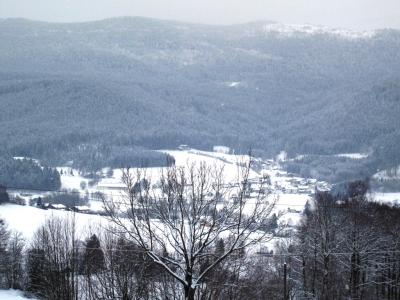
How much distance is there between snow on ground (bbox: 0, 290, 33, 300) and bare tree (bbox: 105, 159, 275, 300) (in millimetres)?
29269

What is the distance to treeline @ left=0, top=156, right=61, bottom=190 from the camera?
148575 millimetres

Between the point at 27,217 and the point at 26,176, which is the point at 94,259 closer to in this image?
the point at 27,217

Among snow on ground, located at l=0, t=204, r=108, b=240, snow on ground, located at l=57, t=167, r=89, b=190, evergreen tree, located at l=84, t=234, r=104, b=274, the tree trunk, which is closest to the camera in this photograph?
the tree trunk

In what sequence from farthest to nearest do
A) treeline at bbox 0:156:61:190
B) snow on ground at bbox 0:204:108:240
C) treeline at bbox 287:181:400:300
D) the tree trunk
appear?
treeline at bbox 0:156:61:190, snow on ground at bbox 0:204:108:240, treeline at bbox 287:181:400:300, the tree trunk

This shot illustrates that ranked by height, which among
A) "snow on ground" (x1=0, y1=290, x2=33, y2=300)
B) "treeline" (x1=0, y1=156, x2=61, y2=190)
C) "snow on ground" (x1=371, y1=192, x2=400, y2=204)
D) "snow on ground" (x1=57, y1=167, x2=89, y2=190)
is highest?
"snow on ground" (x1=0, y1=290, x2=33, y2=300)

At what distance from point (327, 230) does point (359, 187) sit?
13.2 metres

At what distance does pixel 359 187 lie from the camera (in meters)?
45.4

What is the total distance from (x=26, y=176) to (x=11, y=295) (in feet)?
407

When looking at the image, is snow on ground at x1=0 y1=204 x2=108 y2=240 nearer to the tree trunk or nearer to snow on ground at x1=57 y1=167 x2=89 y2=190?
the tree trunk

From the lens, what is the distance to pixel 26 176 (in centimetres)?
16388

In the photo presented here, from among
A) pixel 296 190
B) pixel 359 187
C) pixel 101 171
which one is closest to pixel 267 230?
pixel 359 187

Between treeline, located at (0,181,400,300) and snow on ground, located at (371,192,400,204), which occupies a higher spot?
treeline, located at (0,181,400,300)

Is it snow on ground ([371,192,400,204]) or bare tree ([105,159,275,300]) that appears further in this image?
snow on ground ([371,192,400,204])

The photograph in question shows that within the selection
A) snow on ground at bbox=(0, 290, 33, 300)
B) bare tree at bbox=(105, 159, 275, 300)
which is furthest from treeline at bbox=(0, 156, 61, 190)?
bare tree at bbox=(105, 159, 275, 300)
